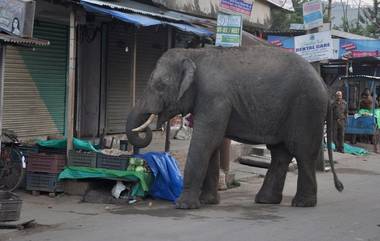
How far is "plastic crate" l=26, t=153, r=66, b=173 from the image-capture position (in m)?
9.45

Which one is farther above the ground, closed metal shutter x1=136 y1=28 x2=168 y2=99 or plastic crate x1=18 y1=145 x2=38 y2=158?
closed metal shutter x1=136 y1=28 x2=168 y2=99

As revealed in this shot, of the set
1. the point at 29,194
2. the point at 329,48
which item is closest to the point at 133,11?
the point at 29,194

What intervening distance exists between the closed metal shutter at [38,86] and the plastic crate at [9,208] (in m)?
3.92

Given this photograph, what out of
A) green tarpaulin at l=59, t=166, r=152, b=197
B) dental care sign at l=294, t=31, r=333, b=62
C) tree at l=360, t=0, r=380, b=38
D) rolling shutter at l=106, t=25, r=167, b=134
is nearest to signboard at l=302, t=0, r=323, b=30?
dental care sign at l=294, t=31, r=333, b=62

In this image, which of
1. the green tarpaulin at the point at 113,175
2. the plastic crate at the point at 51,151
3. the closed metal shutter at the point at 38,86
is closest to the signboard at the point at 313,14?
the closed metal shutter at the point at 38,86

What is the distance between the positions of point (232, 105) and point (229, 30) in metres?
1.79

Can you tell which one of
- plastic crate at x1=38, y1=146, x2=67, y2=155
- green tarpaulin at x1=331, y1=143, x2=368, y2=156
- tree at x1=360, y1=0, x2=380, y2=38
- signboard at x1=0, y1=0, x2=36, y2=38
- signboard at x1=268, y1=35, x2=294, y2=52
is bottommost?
green tarpaulin at x1=331, y1=143, x2=368, y2=156

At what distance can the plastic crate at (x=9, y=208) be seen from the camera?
23.4 feet

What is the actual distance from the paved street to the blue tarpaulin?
0.19 metres

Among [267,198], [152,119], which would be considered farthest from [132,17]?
[267,198]

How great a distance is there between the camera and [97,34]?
13.3 meters

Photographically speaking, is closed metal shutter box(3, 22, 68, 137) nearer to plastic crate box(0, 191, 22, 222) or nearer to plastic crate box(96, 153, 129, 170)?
plastic crate box(96, 153, 129, 170)

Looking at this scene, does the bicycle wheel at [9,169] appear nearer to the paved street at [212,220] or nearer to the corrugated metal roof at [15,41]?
the paved street at [212,220]

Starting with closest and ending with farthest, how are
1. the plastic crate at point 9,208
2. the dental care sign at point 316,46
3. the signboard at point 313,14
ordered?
the plastic crate at point 9,208 < the dental care sign at point 316,46 < the signboard at point 313,14
